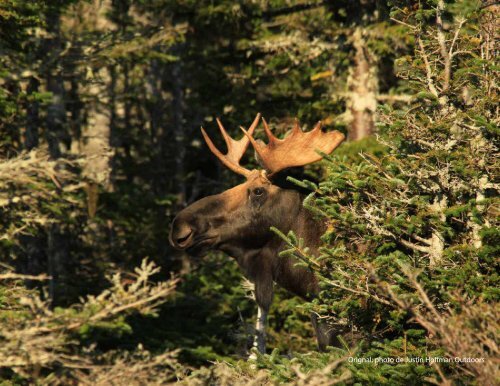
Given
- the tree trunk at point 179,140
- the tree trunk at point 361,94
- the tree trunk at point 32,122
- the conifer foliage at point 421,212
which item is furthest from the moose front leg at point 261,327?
the tree trunk at point 179,140

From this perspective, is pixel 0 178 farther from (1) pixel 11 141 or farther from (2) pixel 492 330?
(1) pixel 11 141

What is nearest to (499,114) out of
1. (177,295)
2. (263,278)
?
(263,278)

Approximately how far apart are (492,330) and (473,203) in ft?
5.60

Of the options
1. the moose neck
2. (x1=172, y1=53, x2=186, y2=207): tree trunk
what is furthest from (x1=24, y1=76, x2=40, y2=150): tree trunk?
the moose neck

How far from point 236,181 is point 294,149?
7387mm

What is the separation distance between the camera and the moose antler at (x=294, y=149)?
9.48 m

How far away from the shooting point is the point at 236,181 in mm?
16891

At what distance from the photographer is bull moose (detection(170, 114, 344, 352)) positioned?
9.33m

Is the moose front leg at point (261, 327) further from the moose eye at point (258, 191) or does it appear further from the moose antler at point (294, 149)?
the moose antler at point (294, 149)

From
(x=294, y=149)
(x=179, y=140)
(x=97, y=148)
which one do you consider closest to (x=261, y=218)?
(x=294, y=149)

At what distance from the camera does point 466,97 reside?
7.66 metres

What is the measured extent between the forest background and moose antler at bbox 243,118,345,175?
40 cm

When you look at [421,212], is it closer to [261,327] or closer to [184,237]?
[184,237]

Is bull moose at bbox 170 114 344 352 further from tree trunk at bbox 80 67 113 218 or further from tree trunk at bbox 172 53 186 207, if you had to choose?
tree trunk at bbox 172 53 186 207
